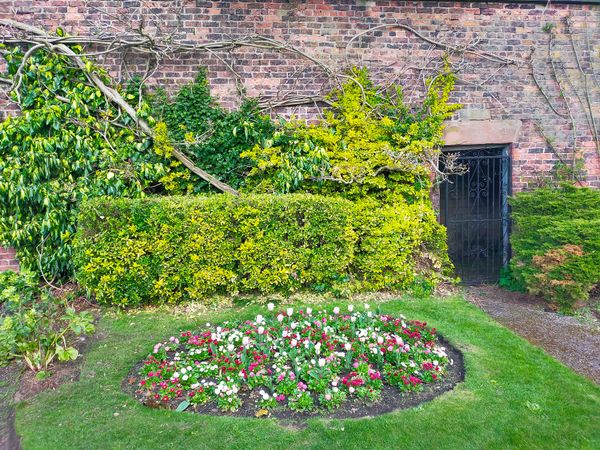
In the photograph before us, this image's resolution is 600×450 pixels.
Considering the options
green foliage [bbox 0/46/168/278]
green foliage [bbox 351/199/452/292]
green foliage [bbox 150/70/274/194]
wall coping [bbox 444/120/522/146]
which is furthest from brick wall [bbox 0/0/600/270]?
green foliage [bbox 351/199/452/292]

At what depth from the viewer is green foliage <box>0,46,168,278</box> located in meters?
6.04

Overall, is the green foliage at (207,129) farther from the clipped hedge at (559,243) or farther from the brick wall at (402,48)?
the clipped hedge at (559,243)

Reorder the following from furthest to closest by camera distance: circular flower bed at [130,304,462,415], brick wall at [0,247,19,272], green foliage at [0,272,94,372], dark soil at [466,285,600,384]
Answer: brick wall at [0,247,19,272], dark soil at [466,285,600,384], green foliage at [0,272,94,372], circular flower bed at [130,304,462,415]

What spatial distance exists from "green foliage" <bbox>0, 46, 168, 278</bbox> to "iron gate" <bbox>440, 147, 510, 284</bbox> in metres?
4.35

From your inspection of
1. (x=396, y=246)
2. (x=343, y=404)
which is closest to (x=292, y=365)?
(x=343, y=404)

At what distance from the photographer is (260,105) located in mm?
6848

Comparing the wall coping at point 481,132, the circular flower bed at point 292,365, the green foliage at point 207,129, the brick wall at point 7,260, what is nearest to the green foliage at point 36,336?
the circular flower bed at point 292,365

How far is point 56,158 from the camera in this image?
20.1ft

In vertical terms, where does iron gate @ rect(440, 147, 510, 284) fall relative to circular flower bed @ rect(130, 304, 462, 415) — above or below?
above

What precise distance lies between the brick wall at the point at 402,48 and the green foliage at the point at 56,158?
65 centimetres

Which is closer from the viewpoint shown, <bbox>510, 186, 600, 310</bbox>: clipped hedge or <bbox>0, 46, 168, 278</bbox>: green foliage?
<bbox>510, 186, 600, 310</bbox>: clipped hedge

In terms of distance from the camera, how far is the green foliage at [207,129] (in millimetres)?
6625

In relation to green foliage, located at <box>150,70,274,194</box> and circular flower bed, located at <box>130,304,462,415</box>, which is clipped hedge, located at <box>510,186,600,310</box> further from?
green foliage, located at <box>150,70,274,194</box>

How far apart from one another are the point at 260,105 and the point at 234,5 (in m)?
1.46
